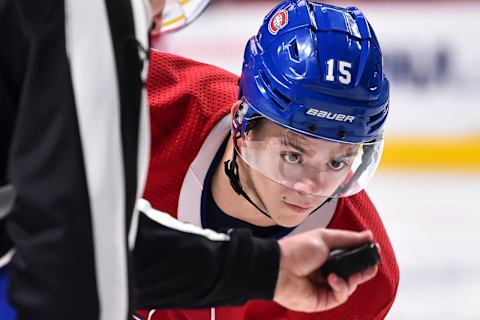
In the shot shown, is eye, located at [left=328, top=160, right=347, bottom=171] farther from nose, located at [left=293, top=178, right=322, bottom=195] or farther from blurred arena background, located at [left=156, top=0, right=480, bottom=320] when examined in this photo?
blurred arena background, located at [left=156, top=0, right=480, bottom=320]

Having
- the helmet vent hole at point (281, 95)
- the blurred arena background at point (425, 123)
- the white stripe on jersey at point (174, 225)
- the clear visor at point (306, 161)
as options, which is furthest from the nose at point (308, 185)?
the blurred arena background at point (425, 123)

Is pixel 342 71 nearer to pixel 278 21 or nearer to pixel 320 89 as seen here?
pixel 320 89

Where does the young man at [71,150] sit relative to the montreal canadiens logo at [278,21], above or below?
above

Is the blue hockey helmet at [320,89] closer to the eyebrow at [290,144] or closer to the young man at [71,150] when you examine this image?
the eyebrow at [290,144]

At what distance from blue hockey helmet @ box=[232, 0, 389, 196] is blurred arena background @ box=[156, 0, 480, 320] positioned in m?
1.03

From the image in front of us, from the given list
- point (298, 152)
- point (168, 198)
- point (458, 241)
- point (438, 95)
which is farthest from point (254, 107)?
point (438, 95)

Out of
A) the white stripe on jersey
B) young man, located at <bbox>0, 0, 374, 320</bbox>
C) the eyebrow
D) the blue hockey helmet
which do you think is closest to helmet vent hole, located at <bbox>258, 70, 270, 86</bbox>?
the blue hockey helmet

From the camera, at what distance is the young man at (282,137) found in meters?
1.77

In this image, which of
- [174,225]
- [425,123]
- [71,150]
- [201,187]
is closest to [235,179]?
[201,187]

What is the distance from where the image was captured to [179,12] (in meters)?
1.46

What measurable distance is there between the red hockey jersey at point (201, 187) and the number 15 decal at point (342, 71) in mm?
301

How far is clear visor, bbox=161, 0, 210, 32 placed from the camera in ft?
4.61

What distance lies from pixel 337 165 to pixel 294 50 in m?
0.23

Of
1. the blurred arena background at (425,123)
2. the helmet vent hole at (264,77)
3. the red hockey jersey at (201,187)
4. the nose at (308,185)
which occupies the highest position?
the helmet vent hole at (264,77)
